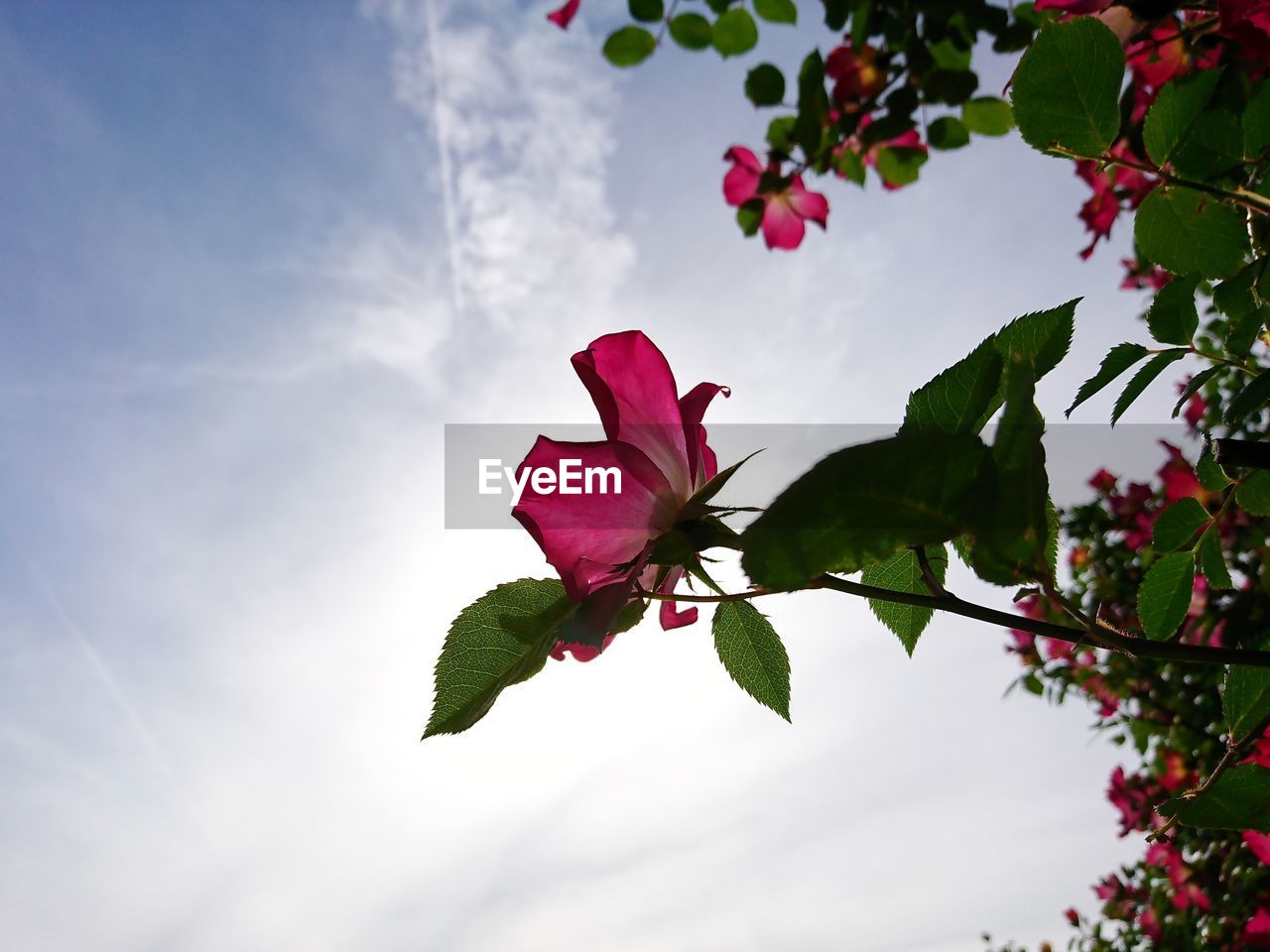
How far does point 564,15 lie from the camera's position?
58.2 inches

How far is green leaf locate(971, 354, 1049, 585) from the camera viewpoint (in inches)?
11.6

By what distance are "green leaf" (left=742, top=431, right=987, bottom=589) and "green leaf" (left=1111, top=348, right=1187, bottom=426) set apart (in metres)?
0.33

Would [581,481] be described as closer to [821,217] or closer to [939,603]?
[939,603]

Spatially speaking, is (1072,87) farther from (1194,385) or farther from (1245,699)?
(1245,699)

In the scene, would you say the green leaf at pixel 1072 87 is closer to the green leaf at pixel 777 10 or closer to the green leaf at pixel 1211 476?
the green leaf at pixel 1211 476

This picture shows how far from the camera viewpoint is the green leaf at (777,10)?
1281 millimetres

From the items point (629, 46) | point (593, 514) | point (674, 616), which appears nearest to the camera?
point (593, 514)

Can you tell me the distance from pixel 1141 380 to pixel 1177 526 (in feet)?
0.47

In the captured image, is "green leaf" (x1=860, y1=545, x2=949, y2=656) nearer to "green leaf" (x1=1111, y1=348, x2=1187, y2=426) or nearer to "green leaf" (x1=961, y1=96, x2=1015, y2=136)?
"green leaf" (x1=1111, y1=348, x2=1187, y2=426)

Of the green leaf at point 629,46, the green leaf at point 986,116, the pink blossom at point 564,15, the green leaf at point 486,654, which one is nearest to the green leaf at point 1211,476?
the green leaf at point 486,654

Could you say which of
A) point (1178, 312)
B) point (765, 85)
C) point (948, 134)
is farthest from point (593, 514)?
point (948, 134)

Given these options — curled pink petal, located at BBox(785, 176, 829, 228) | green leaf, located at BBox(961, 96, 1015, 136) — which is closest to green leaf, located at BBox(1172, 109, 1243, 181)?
green leaf, located at BBox(961, 96, 1015, 136)

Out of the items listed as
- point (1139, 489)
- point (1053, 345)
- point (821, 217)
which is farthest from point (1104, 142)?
point (1139, 489)

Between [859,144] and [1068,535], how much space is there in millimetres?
2087
